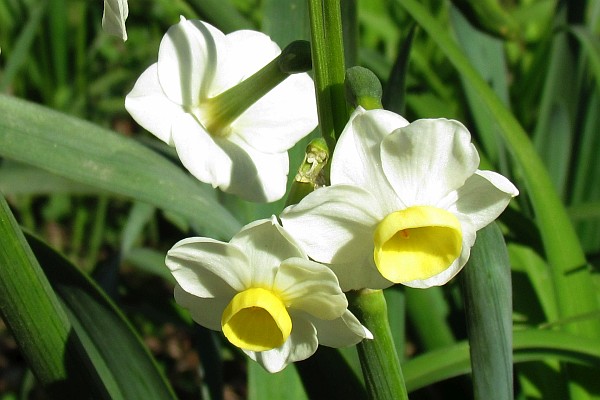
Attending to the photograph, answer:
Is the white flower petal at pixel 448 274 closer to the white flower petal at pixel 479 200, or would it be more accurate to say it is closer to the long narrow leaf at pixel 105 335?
the white flower petal at pixel 479 200

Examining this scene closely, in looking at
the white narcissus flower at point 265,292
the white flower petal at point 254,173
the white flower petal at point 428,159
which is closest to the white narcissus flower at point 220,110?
the white flower petal at point 254,173

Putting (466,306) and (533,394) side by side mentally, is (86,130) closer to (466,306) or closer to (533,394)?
(466,306)

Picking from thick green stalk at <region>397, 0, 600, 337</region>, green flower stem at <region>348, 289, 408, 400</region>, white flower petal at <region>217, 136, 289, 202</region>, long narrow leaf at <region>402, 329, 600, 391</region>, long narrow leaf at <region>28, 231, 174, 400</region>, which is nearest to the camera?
green flower stem at <region>348, 289, 408, 400</region>

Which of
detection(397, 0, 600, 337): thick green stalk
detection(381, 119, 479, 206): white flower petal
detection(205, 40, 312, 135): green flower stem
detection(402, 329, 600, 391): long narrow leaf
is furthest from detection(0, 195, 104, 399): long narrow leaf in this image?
detection(397, 0, 600, 337): thick green stalk

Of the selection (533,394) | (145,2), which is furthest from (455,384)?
(145,2)

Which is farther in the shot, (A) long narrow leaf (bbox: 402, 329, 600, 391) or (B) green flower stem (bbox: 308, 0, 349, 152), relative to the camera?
(A) long narrow leaf (bbox: 402, 329, 600, 391)

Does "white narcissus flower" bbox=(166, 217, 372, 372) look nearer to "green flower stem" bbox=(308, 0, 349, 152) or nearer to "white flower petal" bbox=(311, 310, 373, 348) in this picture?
"white flower petal" bbox=(311, 310, 373, 348)
